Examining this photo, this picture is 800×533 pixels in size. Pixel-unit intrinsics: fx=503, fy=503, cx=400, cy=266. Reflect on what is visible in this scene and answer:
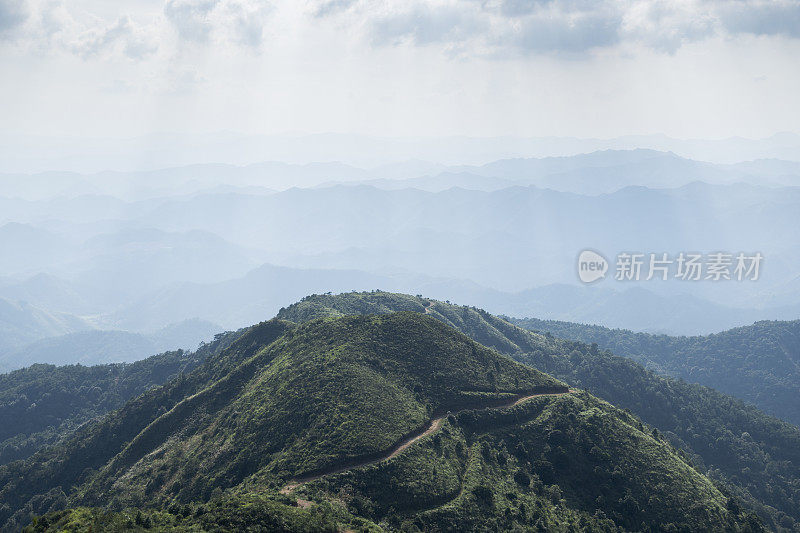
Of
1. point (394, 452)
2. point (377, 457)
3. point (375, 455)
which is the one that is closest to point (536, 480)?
point (394, 452)

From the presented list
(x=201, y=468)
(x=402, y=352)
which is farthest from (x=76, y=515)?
(x=402, y=352)

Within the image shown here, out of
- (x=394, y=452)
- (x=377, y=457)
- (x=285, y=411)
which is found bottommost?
(x=377, y=457)

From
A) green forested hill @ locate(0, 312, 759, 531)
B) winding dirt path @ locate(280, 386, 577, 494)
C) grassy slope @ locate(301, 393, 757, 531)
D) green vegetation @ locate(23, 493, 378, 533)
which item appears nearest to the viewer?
green vegetation @ locate(23, 493, 378, 533)

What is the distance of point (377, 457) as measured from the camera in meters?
80.3

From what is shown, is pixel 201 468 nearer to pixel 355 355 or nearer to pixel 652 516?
pixel 355 355

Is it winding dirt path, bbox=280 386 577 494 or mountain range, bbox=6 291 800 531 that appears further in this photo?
winding dirt path, bbox=280 386 577 494

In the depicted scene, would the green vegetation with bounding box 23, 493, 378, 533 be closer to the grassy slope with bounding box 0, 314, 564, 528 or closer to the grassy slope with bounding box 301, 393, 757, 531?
the grassy slope with bounding box 301, 393, 757, 531

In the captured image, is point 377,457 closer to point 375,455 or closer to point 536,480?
point 375,455

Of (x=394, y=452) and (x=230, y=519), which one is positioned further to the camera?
(x=394, y=452)

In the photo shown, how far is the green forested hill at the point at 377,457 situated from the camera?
237ft

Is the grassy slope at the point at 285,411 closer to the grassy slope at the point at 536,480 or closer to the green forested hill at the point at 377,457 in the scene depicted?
the green forested hill at the point at 377,457

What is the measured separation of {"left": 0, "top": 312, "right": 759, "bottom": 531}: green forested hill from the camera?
72250mm

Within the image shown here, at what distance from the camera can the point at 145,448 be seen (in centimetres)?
11300

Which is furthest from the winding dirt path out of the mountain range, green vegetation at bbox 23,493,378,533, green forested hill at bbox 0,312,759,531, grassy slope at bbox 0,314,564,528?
green vegetation at bbox 23,493,378,533
